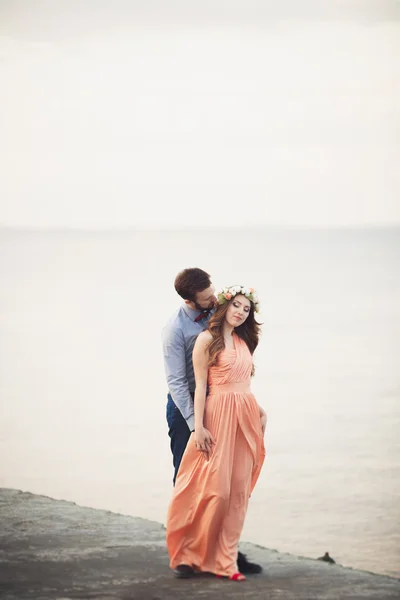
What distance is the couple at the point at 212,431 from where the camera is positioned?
3705 mm

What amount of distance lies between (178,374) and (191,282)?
0.35 m

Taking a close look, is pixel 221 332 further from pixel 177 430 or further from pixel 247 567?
pixel 247 567

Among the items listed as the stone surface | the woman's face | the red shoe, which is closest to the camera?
the stone surface

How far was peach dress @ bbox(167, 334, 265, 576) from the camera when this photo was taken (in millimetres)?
3705

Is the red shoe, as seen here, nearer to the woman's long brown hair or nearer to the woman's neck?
the woman's long brown hair

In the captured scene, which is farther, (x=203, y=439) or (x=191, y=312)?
(x=191, y=312)

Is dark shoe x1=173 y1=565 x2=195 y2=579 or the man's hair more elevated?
the man's hair

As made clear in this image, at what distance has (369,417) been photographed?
938cm

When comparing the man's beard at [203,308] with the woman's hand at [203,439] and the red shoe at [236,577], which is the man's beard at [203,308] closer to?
the woman's hand at [203,439]

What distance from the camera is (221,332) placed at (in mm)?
3768

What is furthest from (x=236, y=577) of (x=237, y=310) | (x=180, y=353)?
(x=237, y=310)

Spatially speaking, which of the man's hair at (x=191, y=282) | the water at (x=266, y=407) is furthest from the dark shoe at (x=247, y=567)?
the water at (x=266, y=407)

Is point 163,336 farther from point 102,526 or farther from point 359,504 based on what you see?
point 359,504

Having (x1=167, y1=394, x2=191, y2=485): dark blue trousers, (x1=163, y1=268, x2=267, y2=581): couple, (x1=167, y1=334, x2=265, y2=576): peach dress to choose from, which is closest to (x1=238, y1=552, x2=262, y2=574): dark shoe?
(x1=163, y1=268, x2=267, y2=581): couple
